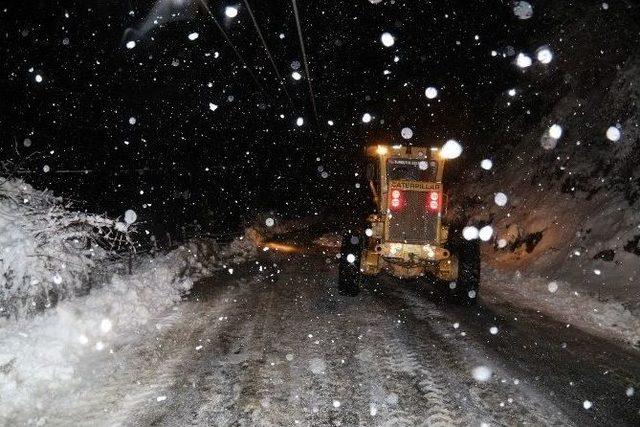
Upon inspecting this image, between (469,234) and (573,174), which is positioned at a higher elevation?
(573,174)

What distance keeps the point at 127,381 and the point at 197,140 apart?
19.3 meters

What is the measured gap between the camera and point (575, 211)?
12.6 meters

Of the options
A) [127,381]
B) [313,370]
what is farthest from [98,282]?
[313,370]

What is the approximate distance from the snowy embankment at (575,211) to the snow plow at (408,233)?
1.71 metres

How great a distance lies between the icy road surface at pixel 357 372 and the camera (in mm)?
4246

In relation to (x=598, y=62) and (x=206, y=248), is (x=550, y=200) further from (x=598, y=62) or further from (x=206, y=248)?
(x=206, y=248)

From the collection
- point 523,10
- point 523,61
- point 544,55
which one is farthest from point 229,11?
A: point 544,55

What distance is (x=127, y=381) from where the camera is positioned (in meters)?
4.93

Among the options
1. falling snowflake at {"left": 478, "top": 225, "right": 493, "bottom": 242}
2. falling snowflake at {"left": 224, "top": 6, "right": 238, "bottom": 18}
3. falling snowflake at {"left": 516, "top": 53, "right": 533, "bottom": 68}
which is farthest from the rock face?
falling snowflake at {"left": 224, "top": 6, "right": 238, "bottom": 18}

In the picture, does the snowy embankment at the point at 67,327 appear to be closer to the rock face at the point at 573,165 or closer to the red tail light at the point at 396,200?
the red tail light at the point at 396,200

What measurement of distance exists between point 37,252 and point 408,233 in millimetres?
6949

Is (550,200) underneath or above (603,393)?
above

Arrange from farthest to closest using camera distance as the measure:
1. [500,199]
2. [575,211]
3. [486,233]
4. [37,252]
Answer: [500,199], [486,233], [575,211], [37,252]

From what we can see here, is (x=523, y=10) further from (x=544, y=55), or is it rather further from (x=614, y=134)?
(x=614, y=134)
